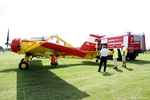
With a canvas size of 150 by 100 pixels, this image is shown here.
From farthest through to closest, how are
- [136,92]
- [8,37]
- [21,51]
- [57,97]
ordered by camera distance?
1. [8,37]
2. [21,51]
3. [136,92]
4. [57,97]

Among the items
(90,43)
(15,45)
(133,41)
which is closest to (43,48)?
(15,45)

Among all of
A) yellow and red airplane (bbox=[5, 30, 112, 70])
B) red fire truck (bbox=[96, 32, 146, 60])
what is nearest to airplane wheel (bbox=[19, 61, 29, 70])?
yellow and red airplane (bbox=[5, 30, 112, 70])

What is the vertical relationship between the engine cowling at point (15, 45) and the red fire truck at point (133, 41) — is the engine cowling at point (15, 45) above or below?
below

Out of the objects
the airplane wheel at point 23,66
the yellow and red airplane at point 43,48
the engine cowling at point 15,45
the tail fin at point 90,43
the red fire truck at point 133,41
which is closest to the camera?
the yellow and red airplane at point 43,48

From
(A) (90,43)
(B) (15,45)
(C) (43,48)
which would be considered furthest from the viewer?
(A) (90,43)

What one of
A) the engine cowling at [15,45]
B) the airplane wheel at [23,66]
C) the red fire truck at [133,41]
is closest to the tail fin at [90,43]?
the red fire truck at [133,41]

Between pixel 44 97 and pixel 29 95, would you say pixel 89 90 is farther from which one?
pixel 29 95

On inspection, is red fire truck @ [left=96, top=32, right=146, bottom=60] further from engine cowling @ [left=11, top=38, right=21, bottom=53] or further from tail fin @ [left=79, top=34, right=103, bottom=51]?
engine cowling @ [left=11, top=38, right=21, bottom=53]

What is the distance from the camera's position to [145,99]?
4488 mm

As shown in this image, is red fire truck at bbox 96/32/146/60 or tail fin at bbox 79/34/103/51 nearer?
tail fin at bbox 79/34/103/51

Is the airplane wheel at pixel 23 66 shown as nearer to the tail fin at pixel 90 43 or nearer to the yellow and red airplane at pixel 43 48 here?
the yellow and red airplane at pixel 43 48

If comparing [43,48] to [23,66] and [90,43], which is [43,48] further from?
[90,43]

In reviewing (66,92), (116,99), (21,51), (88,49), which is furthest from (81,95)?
(88,49)

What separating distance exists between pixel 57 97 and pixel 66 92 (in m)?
0.54
